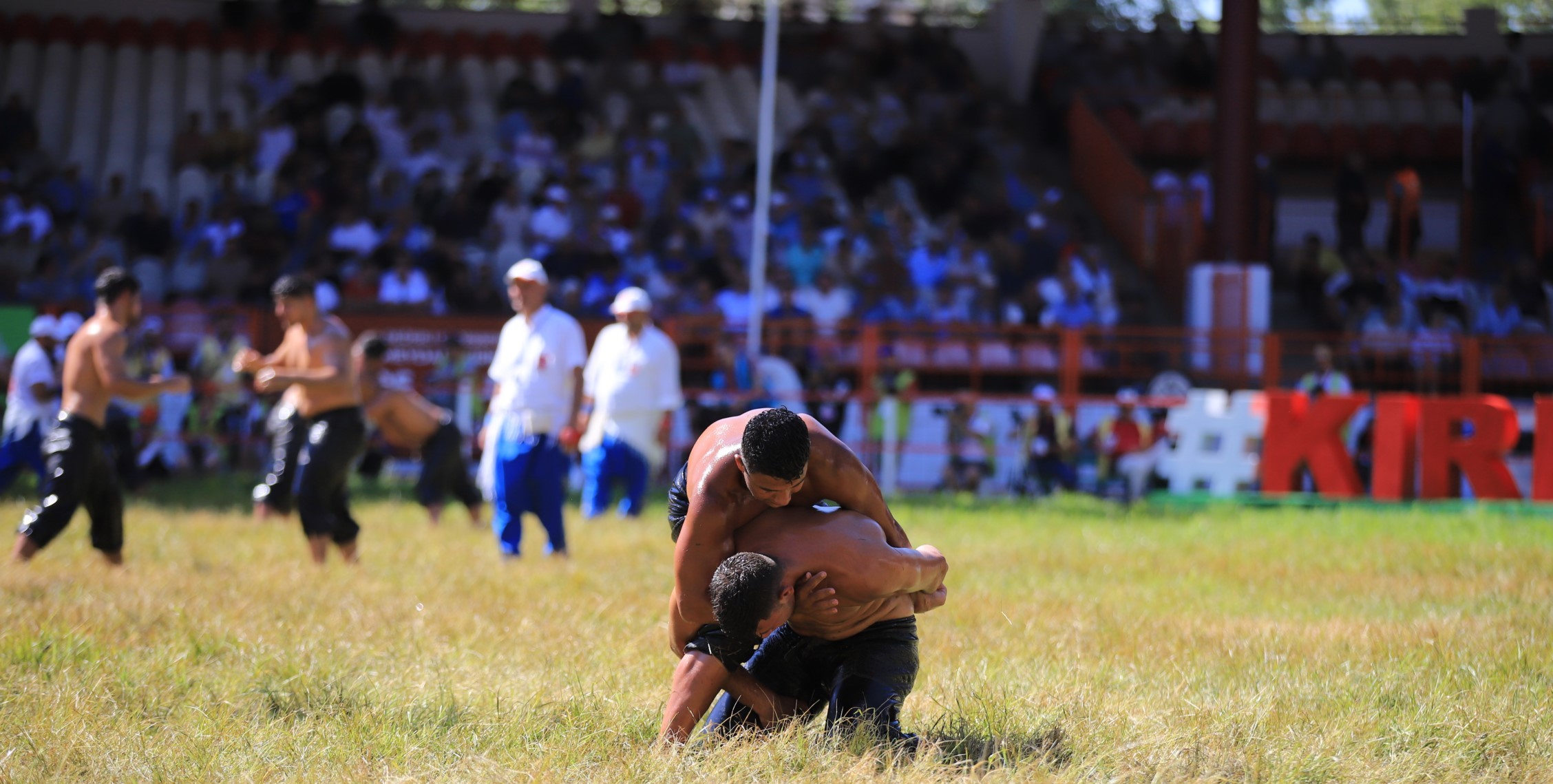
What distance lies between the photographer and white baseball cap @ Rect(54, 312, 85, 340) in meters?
15.6

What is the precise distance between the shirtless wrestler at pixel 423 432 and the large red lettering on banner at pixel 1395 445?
24.9ft

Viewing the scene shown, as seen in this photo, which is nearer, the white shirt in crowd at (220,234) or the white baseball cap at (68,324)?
the white baseball cap at (68,324)

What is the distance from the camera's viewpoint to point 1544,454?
12.9 meters

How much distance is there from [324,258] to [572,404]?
969cm

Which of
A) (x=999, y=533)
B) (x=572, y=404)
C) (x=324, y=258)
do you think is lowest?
(x=999, y=533)

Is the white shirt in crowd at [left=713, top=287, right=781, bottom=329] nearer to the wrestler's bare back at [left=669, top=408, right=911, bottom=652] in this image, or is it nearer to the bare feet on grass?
the bare feet on grass

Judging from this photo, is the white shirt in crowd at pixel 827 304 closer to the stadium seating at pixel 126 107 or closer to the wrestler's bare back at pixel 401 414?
the wrestler's bare back at pixel 401 414

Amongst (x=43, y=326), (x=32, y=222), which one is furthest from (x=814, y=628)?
(x=32, y=222)

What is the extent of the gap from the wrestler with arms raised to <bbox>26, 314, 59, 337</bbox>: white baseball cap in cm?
1053

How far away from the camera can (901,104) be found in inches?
889

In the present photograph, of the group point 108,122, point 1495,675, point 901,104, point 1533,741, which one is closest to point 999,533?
point 1495,675

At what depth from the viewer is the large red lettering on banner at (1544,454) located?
12750 mm

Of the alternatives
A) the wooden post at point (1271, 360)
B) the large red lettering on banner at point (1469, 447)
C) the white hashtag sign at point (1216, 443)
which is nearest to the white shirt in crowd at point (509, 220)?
the white hashtag sign at point (1216, 443)

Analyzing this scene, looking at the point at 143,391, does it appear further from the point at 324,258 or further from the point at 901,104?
the point at 901,104
